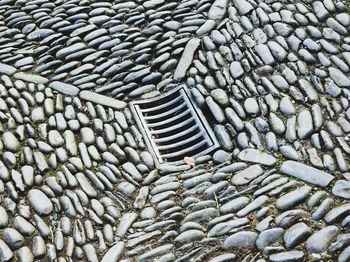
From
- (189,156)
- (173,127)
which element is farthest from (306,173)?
(173,127)

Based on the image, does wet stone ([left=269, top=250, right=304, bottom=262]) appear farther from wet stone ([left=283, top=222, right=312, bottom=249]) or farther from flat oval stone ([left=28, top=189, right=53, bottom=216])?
flat oval stone ([left=28, top=189, right=53, bottom=216])

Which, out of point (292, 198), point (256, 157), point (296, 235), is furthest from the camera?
point (256, 157)

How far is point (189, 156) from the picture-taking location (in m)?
4.73

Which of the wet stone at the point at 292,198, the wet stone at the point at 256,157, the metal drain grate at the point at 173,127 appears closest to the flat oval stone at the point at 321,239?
the wet stone at the point at 292,198

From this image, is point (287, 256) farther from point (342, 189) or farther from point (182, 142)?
point (182, 142)

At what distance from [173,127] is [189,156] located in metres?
0.36

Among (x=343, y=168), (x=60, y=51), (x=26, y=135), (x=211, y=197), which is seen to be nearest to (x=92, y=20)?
(x=60, y=51)

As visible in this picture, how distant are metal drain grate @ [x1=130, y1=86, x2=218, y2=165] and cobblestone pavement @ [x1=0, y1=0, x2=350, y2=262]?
68mm

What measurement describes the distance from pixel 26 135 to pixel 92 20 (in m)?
1.53

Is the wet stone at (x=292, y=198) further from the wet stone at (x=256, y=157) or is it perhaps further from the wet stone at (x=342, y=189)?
the wet stone at (x=256, y=157)

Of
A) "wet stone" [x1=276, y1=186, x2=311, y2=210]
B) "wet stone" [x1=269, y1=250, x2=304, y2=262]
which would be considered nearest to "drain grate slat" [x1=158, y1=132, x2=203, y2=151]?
"wet stone" [x1=276, y1=186, x2=311, y2=210]

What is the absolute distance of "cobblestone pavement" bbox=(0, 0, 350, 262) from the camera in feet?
13.2

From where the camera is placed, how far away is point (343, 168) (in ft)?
14.0

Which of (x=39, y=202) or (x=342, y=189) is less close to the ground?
(x=39, y=202)
